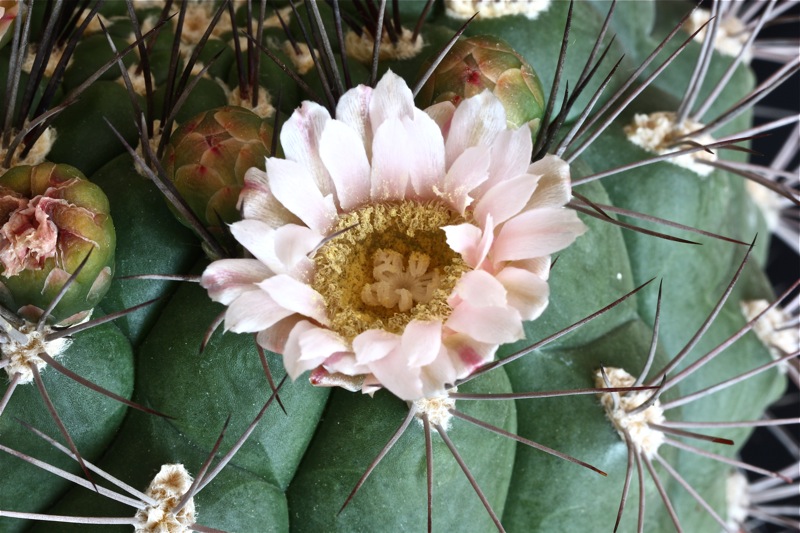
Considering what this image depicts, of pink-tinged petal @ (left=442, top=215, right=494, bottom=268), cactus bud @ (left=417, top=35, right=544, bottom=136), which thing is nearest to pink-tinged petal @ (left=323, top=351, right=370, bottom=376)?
pink-tinged petal @ (left=442, top=215, right=494, bottom=268)

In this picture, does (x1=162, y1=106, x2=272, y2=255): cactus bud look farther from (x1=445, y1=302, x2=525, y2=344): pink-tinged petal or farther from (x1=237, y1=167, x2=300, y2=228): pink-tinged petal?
(x1=445, y1=302, x2=525, y2=344): pink-tinged petal

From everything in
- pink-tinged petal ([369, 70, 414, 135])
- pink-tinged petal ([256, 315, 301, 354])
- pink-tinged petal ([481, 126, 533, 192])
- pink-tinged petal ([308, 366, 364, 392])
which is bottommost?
pink-tinged petal ([308, 366, 364, 392])

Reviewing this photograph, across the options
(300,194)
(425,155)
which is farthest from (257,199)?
(425,155)

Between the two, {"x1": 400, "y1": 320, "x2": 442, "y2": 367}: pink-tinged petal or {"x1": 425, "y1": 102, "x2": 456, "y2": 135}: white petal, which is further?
{"x1": 425, "y1": 102, "x2": 456, "y2": 135}: white petal

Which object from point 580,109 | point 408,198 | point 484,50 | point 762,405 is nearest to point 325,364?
point 408,198

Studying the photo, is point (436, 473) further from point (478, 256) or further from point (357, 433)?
point (478, 256)

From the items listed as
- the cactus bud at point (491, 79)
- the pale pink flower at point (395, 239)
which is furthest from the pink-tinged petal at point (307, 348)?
the cactus bud at point (491, 79)

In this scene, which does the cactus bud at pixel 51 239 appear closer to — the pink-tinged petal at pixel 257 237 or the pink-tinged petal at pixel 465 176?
the pink-tinged petal at pixel 257 237
